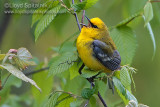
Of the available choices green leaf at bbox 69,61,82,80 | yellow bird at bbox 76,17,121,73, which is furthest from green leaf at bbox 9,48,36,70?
yellow bird at bbox 76,17,121,73

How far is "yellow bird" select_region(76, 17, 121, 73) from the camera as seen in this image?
9.39 ft

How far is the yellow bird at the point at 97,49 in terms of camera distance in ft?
9.39

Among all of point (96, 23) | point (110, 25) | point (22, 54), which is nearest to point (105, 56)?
point (96, 23)

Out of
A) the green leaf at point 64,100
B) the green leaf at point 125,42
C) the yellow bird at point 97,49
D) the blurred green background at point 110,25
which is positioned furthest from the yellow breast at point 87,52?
the blurred green background at point 110,25

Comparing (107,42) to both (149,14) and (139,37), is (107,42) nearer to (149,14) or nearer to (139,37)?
(149,14)

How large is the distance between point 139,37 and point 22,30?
224 cm

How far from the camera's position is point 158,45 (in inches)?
220

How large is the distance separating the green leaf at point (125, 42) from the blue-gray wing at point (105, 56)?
0.39 ft

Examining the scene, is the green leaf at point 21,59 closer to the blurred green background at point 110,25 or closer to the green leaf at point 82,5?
the green leaf at point 82,5

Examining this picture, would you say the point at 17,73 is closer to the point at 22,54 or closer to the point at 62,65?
the point at 22,54

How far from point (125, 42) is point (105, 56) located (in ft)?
0.94

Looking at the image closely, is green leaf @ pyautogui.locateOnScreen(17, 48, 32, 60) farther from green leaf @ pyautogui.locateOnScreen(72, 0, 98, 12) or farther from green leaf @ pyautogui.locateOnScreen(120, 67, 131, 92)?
green leaf @ pyautogui.locateOnScreen(120, 67, 131, 92)

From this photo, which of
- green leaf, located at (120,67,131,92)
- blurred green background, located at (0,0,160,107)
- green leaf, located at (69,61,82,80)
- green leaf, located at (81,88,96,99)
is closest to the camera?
green leaf, located at (120,67,131,92)

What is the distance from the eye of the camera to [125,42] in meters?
2.82
